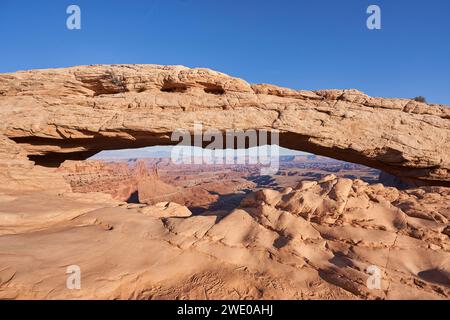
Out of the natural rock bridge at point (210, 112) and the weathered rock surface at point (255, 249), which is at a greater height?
the natural rock bridge at point (210, 112)

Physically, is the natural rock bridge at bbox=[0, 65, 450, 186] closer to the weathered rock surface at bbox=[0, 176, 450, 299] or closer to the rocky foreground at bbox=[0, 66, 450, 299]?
the rocky foreground at bbox=[0, 66, 450, 299]

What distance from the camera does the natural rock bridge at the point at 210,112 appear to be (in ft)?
35.5

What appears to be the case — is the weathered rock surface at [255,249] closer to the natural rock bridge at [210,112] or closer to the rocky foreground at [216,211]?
the rocky foreground at [216,211]

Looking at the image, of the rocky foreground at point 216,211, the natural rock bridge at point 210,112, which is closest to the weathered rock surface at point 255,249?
the rocky foreground at point 216,211

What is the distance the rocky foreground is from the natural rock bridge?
53 mm

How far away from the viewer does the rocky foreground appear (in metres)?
5.00

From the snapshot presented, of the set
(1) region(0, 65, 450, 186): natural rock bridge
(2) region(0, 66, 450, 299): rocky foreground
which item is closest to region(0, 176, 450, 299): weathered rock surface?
(2) region(0, 66, 450, 299): rocky foreground

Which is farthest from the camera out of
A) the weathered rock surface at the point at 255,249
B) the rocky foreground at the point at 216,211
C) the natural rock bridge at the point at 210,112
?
the natural rock bridge at the point at 210,112

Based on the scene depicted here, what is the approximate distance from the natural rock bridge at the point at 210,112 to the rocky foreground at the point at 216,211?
0.18 ft

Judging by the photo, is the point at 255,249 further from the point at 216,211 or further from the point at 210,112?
the point at 210,112

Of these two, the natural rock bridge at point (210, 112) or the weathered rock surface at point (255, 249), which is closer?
the weathered rock surface at point (255, 249)

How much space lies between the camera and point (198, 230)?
6.88 m

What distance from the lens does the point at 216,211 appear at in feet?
29.4

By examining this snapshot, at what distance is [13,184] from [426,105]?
18.7 meters
